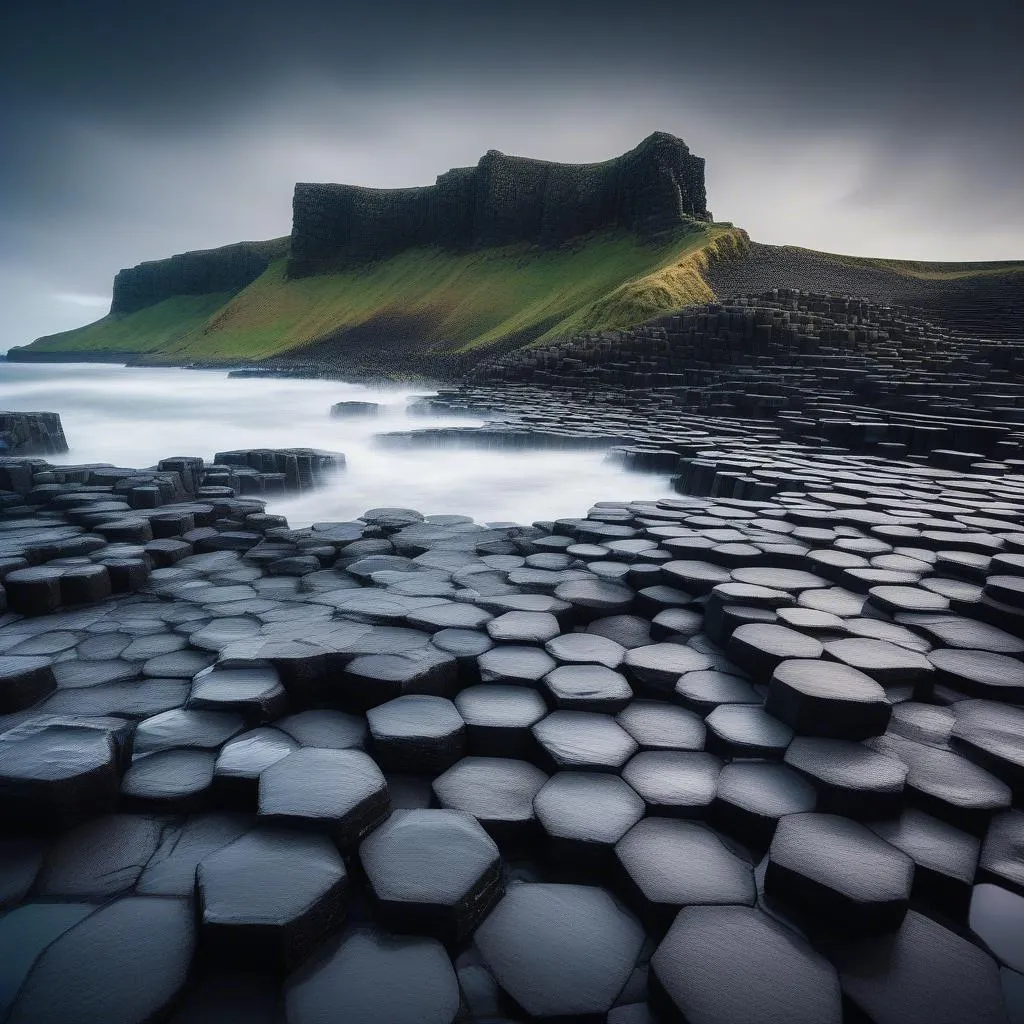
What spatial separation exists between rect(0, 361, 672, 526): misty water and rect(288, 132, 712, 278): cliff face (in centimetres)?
Answer: 2515

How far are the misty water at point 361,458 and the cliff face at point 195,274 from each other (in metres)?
49.5

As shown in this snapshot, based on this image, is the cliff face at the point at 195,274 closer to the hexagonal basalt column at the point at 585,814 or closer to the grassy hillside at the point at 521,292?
the grassy hillside at the point at 521,292

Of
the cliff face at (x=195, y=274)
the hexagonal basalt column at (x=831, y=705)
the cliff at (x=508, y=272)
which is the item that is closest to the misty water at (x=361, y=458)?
the hexagonal basalt column at (x=831, y=705)

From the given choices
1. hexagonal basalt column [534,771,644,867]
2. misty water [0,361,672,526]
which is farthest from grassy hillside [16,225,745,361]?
hexagonal basalt column [534,771,644,867]

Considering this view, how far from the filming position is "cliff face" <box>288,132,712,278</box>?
33750mm

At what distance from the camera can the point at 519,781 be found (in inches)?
58.5

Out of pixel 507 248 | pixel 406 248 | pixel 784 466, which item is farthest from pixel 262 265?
pixel 784 466

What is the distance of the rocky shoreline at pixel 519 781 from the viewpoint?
3.35 feet

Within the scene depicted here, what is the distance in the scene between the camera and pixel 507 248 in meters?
40.6

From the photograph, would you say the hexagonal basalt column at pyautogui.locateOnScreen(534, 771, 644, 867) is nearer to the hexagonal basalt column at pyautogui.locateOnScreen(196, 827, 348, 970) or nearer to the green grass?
the hexagonal basalt column at pyautogui.locateOnScreen(196, 827, 348, 970)

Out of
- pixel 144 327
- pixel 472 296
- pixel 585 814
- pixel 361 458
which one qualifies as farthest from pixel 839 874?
pixel 144 327

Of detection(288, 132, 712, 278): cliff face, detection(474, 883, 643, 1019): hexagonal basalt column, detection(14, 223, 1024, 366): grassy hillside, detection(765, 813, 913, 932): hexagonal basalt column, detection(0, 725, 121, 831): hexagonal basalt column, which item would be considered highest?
detection(288, 132, 712, 278): cliff face

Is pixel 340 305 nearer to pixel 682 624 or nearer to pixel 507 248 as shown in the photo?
pixel 507 248

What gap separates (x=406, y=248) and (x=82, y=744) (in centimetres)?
4963
